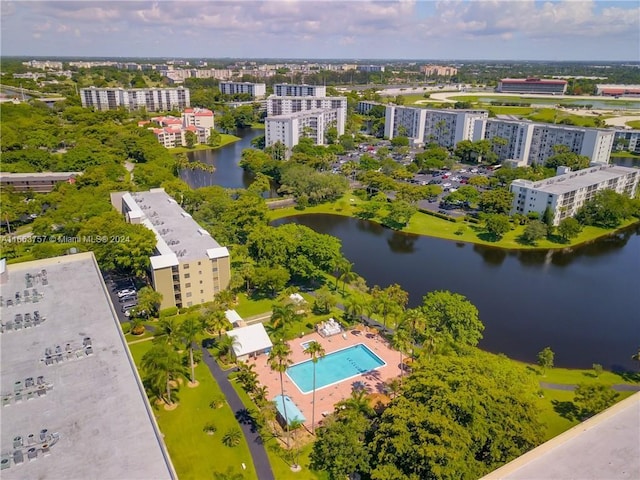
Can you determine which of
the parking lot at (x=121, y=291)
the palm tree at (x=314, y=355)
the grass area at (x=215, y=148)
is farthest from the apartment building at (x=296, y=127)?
the palm tree at (x=314, y=355)

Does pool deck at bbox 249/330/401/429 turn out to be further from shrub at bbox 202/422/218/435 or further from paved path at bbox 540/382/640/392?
paved path at bbox 540/382/640/392

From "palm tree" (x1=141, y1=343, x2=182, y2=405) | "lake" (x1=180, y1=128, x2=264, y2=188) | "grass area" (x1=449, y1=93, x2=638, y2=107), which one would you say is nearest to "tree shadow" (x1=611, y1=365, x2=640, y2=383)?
"palm tree" (x1=141, y1=343, x2=182, y2=405)

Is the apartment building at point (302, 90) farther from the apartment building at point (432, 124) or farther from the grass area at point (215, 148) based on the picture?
the grass area at point (215, 148)

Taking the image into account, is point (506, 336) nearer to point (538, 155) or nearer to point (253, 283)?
point (253, 283)

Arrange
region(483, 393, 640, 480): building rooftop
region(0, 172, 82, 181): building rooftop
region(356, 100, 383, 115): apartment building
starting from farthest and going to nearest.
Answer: region(356, 100, 383, 115): apartment building, region(0, 172, 82, 181): building rooftop, region(483, 393, 640, 480): building rooftop

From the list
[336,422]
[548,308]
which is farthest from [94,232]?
[548,308]
